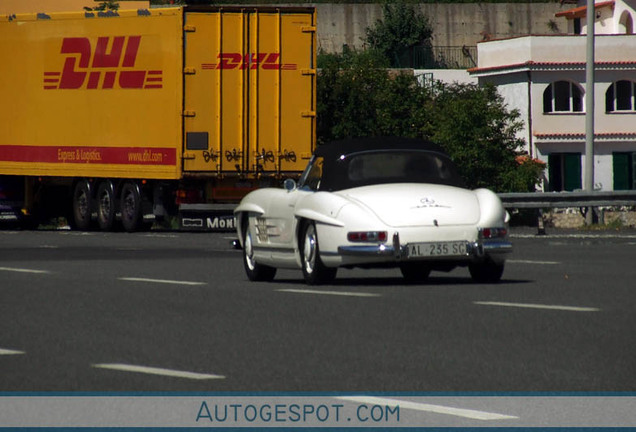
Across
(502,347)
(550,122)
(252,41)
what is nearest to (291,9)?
(252,41)

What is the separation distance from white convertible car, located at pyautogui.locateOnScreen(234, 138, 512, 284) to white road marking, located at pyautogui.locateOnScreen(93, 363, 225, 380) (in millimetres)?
6080

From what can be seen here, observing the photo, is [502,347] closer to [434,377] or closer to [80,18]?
[434,377]

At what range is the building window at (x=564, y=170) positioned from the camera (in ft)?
235

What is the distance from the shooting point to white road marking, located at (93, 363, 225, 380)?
954 centimetres

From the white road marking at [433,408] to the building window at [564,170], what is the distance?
6336 centimetres

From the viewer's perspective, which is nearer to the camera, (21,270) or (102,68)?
(21,270)

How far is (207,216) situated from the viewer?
3219cm

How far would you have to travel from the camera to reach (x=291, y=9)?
31953mm

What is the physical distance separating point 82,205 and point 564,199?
384 inches

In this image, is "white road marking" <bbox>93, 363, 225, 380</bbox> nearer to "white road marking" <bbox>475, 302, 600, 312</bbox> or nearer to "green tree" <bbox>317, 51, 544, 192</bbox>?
"white road marking" <bbox>475, 302, 600, 312</bbox>

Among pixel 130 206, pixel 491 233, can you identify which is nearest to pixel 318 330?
pixel 491 233

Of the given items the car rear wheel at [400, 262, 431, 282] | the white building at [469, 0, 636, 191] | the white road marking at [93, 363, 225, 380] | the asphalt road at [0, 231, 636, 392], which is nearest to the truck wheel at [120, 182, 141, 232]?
the asphalt road at [0, 231, 636, 392]

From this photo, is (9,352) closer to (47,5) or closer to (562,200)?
(562,200)

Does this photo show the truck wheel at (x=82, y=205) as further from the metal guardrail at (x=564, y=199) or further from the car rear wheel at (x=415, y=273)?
the car rear wheel at (x=415, y=273)
